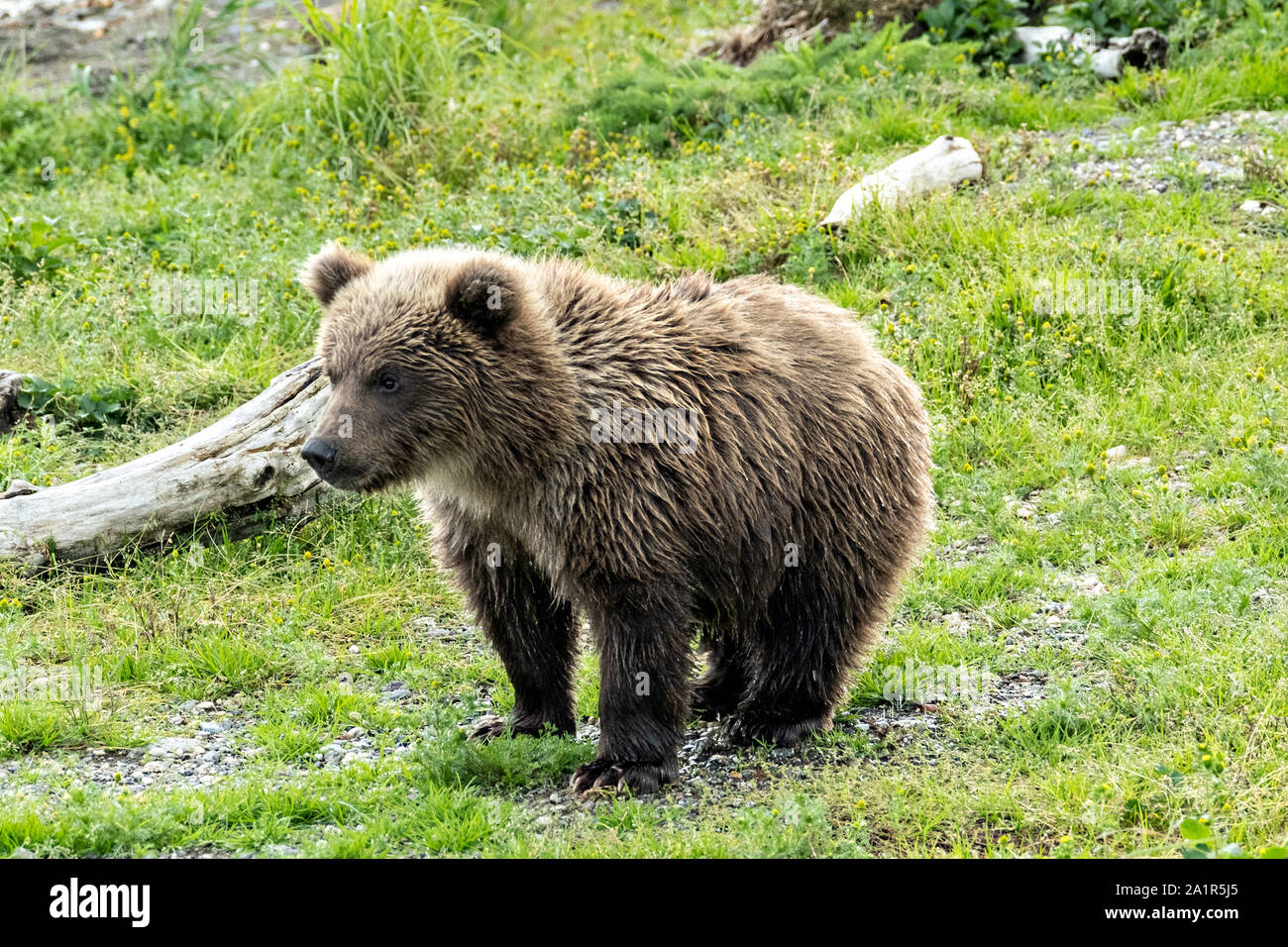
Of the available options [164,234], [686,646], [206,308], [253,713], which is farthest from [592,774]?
[164,234]

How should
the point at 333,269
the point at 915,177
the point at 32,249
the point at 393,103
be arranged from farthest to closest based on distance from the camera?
the point at 393,103, the point at 32,249, the point at 915,177, the point at 333,269

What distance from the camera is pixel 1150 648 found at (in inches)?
235

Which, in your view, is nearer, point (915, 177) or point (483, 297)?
point (483, 297)

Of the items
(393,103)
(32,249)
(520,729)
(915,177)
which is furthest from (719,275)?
(32,249)

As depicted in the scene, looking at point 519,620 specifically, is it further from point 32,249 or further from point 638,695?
point 32,249

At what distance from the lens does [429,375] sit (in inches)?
205

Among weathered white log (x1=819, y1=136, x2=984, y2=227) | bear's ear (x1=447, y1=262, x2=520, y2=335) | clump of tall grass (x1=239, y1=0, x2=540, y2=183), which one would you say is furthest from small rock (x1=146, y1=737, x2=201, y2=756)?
clump of tall grass (x1=239, y1=0, x2=540, y2=183)

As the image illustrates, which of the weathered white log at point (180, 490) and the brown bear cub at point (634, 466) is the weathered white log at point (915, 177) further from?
the weathered white log at point (180, 490)

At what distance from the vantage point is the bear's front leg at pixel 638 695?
17.4 ft

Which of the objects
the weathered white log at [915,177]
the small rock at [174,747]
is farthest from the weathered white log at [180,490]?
the weathered white log at [915,177]

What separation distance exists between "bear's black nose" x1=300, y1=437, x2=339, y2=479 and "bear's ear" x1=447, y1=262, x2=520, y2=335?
69 cm

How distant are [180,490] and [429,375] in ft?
8.48
